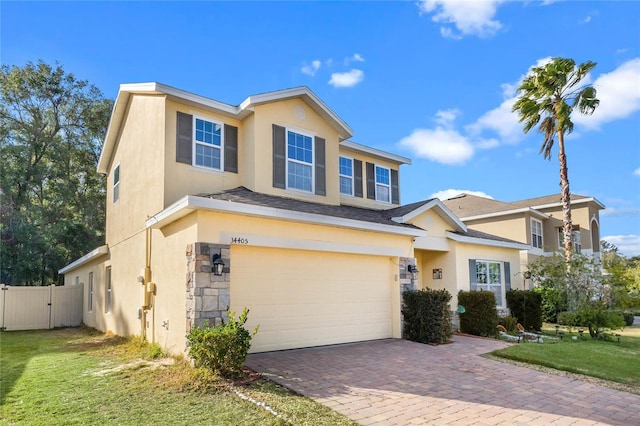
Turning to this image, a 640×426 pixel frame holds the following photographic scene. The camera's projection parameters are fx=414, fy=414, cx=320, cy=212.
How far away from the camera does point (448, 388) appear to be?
7.02 metres

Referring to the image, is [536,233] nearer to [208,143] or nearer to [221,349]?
[208,143]

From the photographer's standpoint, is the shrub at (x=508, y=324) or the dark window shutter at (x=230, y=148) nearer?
the dark window shutter at (x=230, y=148)

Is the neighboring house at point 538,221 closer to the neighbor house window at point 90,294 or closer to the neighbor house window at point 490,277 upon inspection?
the neighbor house window at point 490,277

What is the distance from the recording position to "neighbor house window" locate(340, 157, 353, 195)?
15.0m

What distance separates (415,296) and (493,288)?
5880 mm

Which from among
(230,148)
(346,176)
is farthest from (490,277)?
(230,148)

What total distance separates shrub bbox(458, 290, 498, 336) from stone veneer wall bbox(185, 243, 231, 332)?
872 centimetres

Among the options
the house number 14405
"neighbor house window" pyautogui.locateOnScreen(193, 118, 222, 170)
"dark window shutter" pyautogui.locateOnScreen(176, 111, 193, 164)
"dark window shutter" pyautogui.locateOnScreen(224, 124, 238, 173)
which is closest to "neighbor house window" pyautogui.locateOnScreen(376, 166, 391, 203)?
"dark window shutter" pyautogui.locateOnScreen(224, 124, 238, 173)

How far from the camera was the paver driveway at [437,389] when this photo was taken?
5.78m

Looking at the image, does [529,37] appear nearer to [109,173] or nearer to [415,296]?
[415,296]

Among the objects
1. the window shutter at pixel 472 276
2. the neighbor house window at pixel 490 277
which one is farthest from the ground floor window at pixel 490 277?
the window shutter at pixel 472 276

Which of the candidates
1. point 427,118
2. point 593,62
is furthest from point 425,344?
point 593,62

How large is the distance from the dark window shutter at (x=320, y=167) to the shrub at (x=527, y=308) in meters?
8.93

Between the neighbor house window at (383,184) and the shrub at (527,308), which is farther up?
the neighbor house window at (383,184)
